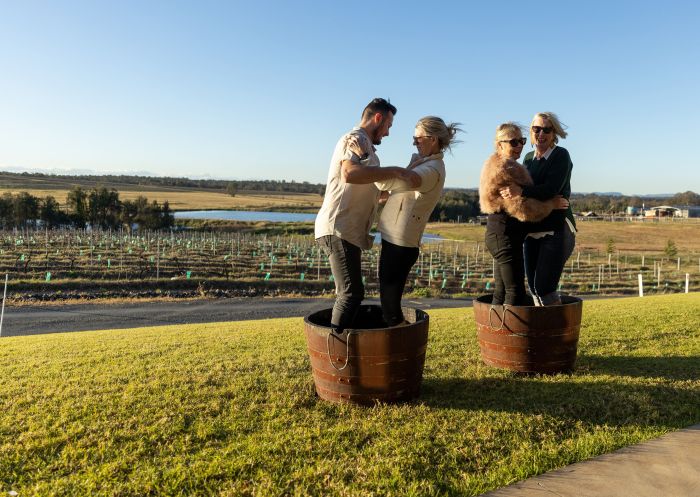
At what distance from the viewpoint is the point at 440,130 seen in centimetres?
302

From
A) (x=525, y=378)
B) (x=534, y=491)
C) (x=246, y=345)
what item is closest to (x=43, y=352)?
(x=246, y=345)

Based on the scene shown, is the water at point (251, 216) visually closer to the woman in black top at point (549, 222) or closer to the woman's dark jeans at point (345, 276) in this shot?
the woman in black top at point (549, 222)

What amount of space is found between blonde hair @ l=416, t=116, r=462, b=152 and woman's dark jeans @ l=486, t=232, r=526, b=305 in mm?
893

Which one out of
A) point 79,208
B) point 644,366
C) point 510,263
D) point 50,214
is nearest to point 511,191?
point 510,263

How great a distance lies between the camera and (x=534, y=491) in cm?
Result: 209

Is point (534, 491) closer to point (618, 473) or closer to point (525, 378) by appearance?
point (618, 473)

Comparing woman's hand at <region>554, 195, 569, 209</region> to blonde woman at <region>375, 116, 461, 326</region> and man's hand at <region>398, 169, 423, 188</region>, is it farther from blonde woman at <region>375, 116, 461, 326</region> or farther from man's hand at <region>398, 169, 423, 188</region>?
man's hand at <region>398, 169, 423, 188</region>

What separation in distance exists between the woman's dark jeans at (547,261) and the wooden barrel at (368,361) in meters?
1.21

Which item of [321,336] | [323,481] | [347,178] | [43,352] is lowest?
[43,352]

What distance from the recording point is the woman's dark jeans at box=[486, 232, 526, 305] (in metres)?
3.59

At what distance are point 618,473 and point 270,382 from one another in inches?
83.3

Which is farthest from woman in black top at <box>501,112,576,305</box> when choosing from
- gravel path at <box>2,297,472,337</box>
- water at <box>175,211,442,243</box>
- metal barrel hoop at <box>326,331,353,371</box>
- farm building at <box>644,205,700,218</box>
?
farm building at <box>644,205,700,218</box>

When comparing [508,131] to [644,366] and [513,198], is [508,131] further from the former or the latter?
[644,366]

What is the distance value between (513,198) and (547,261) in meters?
0.63
